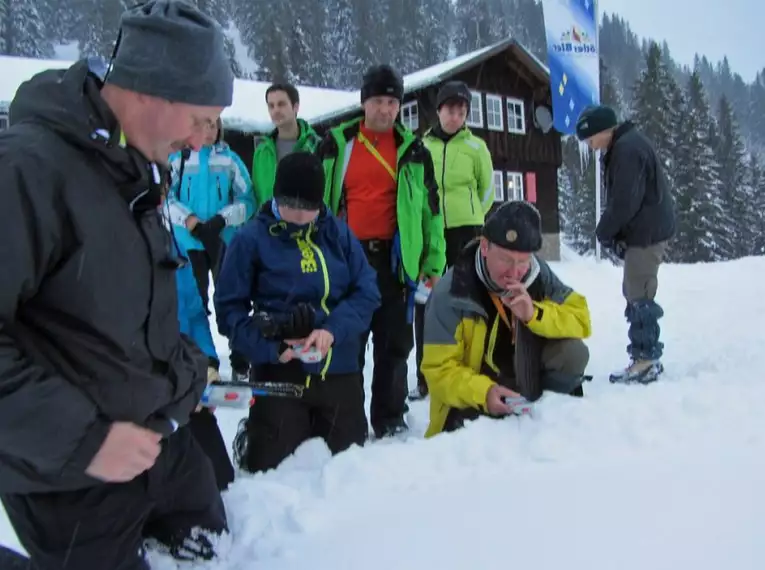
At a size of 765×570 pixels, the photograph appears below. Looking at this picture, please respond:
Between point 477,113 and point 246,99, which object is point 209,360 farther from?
point 477,113

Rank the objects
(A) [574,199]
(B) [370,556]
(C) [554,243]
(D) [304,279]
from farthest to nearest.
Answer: (A) [574,199] < (C) [554,243] < (D) [304,279] < (B) [370,556]

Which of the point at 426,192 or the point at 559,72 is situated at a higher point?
the point at 559,72

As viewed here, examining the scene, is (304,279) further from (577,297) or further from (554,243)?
(554,243)

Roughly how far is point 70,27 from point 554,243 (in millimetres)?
50394

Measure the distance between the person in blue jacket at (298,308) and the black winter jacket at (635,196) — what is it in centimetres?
214

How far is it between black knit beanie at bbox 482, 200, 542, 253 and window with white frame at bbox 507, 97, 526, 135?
2290 cm

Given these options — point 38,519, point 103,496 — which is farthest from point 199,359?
point 38,519

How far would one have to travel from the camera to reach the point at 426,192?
3996 mm

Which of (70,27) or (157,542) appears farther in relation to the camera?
(70,27)

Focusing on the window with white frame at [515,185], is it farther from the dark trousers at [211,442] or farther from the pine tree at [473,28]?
the pine tree at [473,28]

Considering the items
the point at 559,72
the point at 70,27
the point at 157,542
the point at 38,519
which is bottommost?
the point at 157,542

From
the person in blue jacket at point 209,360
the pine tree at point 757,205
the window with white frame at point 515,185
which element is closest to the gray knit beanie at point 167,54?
the person in blue jacket at point 209,360

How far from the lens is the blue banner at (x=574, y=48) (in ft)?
48.6

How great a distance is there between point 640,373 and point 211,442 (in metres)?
3.07
